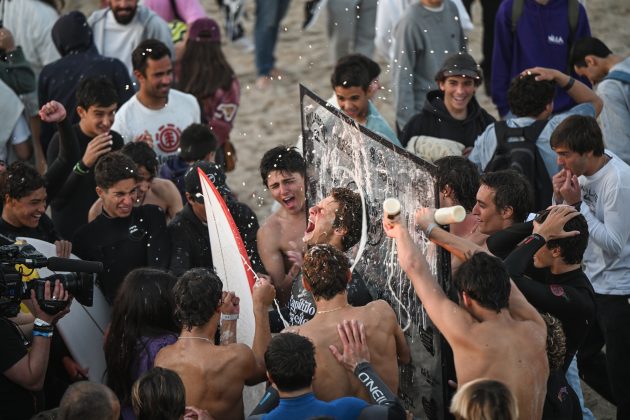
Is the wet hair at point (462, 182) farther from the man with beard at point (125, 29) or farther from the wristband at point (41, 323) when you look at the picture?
the man with beard at point (125, 29)

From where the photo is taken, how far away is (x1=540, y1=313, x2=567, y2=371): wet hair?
17.4 feet

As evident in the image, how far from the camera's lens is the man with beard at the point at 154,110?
809 cm

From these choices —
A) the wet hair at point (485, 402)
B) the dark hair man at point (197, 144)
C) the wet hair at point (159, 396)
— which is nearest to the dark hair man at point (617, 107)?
the dark hair man at point (197, 144)

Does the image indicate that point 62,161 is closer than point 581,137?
No

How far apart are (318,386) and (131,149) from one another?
2548 mm

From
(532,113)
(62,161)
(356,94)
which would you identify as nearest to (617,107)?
(532,113)

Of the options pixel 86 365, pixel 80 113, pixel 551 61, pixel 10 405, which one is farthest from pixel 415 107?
pixel 10 405

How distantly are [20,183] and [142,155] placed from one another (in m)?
0.82

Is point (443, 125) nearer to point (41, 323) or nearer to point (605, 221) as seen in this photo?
point (605, 221)

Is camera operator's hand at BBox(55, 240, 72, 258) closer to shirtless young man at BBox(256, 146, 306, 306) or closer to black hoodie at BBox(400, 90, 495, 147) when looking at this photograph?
shirtless young man at BBox(256, 146, 306, 306)

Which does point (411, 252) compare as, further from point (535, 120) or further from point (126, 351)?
point (535, 120)

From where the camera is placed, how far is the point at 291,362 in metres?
4.72

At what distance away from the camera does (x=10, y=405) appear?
5.47m

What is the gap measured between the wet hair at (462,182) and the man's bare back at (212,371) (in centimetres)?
156
